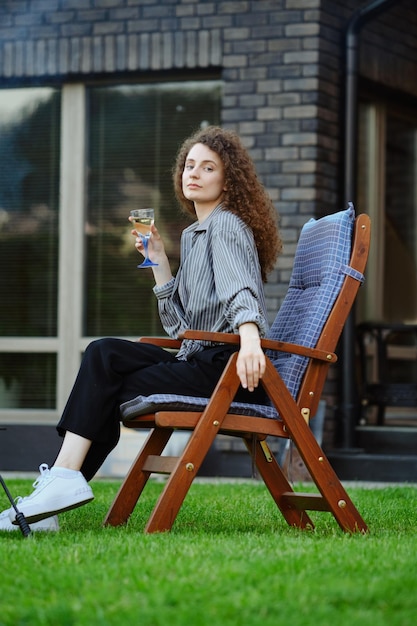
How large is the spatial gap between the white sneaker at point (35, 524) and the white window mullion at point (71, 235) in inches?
161

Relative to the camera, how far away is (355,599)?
286 centimetres

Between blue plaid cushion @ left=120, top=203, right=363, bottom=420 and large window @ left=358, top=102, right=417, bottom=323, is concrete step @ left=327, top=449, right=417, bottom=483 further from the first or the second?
blue plaid cushion @ left=120, top=203, right=363, bottom=420

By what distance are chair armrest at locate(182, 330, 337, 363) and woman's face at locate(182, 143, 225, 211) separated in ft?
2.08

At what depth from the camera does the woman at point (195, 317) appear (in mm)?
4039

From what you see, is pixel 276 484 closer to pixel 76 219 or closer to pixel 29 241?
pixel 76 219

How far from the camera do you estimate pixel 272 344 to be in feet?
13.4

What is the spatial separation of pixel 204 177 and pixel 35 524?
1.38 metres

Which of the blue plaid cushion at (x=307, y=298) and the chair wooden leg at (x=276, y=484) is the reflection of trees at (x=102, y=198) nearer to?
the blue plaid cushion at (x=307, y=298)

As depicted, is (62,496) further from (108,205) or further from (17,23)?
(17,23)

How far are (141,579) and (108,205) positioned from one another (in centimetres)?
558

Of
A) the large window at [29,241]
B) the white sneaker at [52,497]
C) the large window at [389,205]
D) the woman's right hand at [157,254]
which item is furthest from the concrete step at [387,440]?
the white sneaker at [52,497]

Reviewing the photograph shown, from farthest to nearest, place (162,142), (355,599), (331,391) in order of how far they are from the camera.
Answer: (162,142) → (331,391) → (355,599)

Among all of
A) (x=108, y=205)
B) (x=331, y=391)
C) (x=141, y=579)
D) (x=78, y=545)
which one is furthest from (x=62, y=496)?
(x=108, y=205)

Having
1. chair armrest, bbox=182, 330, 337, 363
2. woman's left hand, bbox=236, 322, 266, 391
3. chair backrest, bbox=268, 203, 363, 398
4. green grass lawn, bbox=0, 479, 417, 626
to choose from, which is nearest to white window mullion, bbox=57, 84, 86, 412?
chair backrest, bbox=268, 203, 363, 398
